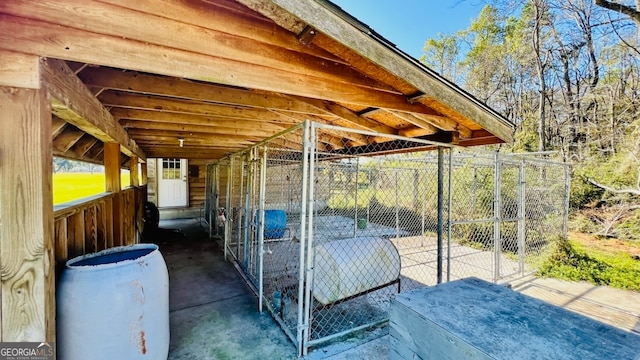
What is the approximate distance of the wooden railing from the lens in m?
1.83

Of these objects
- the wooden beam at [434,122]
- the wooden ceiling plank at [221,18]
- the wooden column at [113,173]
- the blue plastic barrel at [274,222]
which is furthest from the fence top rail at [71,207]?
the blue plastic barrel at [274,222]

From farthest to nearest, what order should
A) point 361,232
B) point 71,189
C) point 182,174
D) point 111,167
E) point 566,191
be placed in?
1. point 182,174
2. point 361,232
3. point 71,189
4. point 566,191
5. point 111,167

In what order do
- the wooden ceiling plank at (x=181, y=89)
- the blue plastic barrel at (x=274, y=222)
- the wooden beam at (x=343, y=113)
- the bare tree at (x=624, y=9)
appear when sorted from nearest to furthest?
the wooden ceiling plank at (x=181, y=89), the wooden beam at (x=343, y=113), the bare tree at (x=624, y=9), the blue plastic barrel at (x=274, y=222)

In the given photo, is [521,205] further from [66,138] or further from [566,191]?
[66,138]

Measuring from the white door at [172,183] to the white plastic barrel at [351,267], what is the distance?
8.92m

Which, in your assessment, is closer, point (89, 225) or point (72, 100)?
point (72, 100)

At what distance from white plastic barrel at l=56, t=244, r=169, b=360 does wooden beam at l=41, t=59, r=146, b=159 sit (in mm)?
1080

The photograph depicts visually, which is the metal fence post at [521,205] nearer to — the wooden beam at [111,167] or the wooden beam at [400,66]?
the wooden beam at [400,66]

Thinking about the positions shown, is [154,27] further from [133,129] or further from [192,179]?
[192,179]

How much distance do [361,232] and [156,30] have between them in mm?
6950

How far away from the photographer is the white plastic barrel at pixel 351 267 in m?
2.79

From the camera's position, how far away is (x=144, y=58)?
1529 mm

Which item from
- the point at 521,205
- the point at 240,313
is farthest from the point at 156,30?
the point at 521,205

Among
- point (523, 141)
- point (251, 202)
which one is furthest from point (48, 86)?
point (523, 141)
